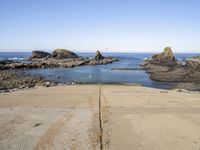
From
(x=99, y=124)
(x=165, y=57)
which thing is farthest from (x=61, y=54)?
(x=99, y=124)

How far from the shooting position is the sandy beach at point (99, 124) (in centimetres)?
1172

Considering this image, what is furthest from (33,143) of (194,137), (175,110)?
(175,110)

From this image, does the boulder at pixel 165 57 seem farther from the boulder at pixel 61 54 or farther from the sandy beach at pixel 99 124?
the sandy beach at pixel 99 124

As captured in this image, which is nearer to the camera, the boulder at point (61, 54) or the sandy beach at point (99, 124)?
the sandy beach at point (99, 124)

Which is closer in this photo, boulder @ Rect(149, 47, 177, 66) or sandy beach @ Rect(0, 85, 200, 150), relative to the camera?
sandy beach @ Rect(0, 85, 200, 150)

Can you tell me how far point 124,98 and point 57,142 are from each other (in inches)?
484

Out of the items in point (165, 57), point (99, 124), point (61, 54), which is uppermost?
point (61, 54)

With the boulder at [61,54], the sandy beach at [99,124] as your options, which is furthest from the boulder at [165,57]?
the sandy beach at [99,124]

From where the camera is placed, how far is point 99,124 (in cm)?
1462

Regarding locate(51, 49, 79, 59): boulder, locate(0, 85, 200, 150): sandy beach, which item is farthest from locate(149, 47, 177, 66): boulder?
locate(0, 85, 200, 150): sandy beach

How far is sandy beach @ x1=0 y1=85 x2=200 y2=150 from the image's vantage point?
11.7 m

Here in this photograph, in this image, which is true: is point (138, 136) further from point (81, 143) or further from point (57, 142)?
point (57, 142)

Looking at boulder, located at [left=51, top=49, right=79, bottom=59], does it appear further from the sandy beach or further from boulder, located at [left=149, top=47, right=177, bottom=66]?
the sandy beach

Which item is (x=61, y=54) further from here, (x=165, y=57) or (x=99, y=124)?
(x=99, y=124)
